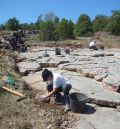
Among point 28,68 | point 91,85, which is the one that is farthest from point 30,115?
point 28,68

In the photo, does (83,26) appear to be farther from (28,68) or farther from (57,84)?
(57,84)

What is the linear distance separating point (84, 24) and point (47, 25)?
400 inches

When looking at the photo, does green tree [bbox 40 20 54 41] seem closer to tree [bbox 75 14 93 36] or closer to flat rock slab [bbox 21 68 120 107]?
tree [bbox 75 14 93 36]

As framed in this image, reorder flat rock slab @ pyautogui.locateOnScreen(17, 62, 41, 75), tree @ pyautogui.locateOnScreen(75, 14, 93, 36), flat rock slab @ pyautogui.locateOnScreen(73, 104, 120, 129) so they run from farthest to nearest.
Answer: tree @ pyautogui.locateOnScreen(75, 14, 93, 36) < flat rock slab @ pyautogui.locateOnScreen(17, 62, 41, 75) < flat rock slab @ pyautogui.locateOnScreen(73, 104, 120, 129)

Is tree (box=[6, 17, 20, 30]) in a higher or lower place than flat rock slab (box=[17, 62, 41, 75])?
higher

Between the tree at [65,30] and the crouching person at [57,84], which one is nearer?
the crouching person at [57,84]

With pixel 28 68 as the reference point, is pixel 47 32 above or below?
above

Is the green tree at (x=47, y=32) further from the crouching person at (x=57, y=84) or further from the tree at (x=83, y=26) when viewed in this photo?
the crouching person at (x=57, y=84)

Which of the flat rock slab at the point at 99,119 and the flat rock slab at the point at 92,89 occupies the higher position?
the flat rock slab at the point at 92,89

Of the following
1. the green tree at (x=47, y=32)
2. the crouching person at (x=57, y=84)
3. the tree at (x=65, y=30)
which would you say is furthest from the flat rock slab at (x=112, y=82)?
the tree at (x=65, y=30)

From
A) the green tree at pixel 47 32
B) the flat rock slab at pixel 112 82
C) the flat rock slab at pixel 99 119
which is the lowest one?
the flat rock slab at pixel 99 119

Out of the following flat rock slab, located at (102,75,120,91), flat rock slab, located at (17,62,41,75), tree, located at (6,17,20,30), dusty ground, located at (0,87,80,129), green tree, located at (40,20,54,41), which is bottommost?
dusty ground, located at (0,87,80,129)

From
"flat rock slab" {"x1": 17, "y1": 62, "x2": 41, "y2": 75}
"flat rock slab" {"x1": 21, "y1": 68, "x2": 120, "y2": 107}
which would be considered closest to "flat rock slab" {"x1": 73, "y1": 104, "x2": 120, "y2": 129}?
"flat rock slab" {"x1": 21, "y1": 68, "x2": 120, "y2": 107}

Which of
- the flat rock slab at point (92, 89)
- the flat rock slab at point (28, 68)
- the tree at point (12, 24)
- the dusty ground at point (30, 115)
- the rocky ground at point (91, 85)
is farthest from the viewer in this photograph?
the tree at point (12, 24)
